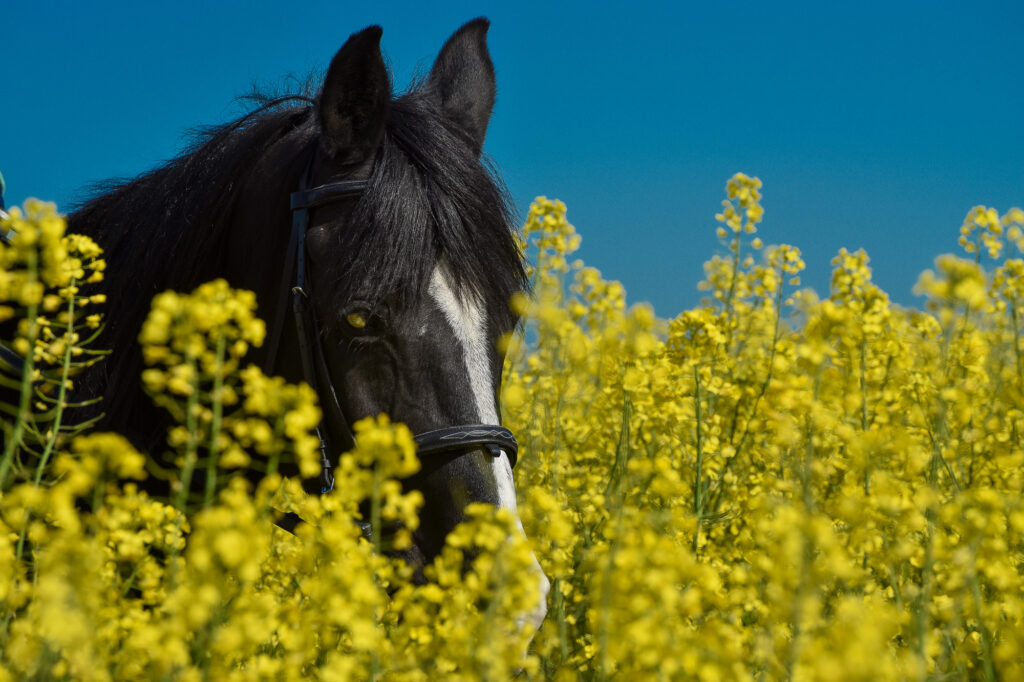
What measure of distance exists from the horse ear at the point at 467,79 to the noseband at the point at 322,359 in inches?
33.4

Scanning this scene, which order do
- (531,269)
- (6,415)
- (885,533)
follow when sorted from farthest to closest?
(531,269) < (6,415) < (885,533)

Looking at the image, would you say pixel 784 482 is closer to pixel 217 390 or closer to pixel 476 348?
pixel 476 348

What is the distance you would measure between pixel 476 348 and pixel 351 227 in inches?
21.1

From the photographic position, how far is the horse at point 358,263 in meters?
2.70

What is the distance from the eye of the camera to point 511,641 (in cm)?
174

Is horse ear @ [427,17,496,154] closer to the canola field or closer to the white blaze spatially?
the canola field

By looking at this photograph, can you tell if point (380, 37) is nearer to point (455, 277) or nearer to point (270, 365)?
point (455, 277)

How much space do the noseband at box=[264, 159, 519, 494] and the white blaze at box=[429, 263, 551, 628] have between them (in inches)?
2.0

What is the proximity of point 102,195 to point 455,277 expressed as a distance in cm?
165

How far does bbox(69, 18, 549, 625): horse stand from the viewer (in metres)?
2.70

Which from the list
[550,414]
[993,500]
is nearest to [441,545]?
[993,500]

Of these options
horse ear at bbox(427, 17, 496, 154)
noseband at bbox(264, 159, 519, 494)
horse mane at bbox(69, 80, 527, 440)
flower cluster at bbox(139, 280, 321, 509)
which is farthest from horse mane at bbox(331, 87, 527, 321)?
flower cluster at bbox(139, 280, 321, 509)

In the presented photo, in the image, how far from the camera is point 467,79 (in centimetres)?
389

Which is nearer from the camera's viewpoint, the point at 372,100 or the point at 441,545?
the point at 441,545
